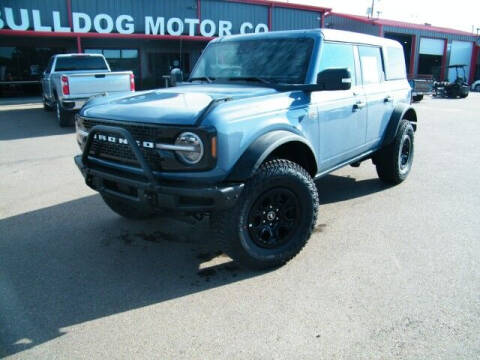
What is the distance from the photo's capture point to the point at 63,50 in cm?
2180

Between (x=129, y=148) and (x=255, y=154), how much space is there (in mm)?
961

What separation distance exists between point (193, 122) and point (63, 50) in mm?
21891

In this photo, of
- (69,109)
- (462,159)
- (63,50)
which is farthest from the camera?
(63,50)

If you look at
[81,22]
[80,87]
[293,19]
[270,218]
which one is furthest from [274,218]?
[293,19]

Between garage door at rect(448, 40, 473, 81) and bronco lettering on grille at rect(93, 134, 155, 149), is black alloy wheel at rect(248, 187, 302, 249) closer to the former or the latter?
bronco lettering on grille at rect(93, 134, 155, 149)

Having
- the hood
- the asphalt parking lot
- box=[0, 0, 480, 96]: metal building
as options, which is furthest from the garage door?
the hood

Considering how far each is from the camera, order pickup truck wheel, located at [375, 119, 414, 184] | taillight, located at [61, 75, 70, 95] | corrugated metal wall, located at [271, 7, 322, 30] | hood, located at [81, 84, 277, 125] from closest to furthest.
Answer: hood, located at [81, 84, 277, 125] < pickup truck wheel, located at [375, 119, 414, 184] < taillight, located at [61, 75, 70, 95] < corrugated metal wall, located at [271, 7, 322, 30]

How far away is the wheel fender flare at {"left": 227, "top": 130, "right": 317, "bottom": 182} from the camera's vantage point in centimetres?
302

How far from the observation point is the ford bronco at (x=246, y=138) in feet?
9.64

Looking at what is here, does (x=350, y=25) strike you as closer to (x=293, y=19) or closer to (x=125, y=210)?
(x=293, y=19)

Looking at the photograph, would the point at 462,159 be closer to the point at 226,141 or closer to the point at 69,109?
the point at 226,141

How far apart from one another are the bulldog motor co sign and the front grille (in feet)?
→ 55.4

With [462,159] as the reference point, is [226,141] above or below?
above

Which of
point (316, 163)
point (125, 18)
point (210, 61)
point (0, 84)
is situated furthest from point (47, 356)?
point (0, 84)
